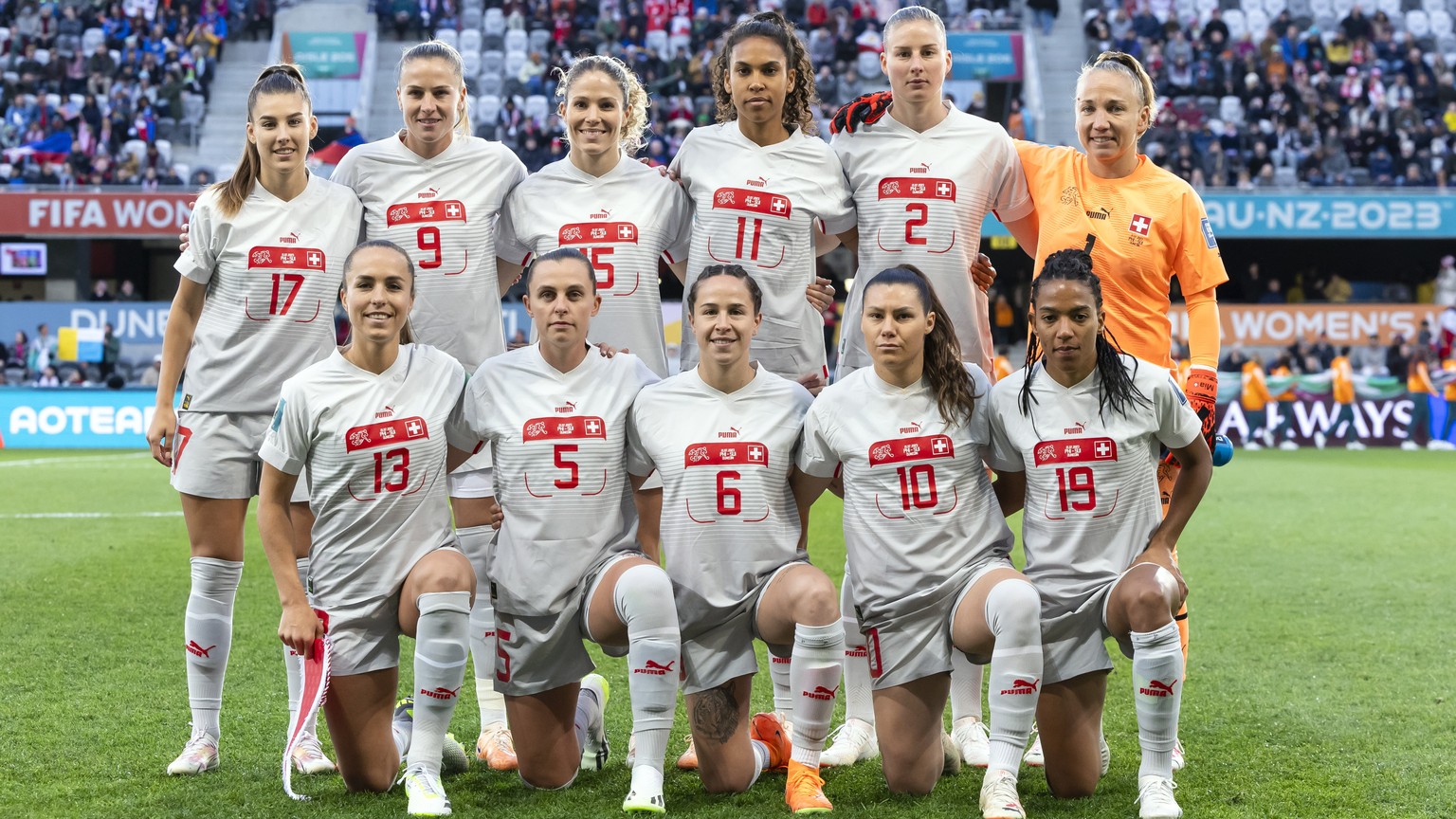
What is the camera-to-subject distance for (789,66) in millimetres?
4383

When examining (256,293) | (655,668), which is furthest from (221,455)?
(655,668)

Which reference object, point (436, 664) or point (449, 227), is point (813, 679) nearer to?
point (436, 664)

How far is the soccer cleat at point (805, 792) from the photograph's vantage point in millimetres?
3625

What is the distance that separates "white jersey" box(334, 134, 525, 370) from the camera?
174 inches

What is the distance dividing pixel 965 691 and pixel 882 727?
70cm

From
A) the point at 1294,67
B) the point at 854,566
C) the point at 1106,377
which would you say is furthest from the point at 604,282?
the point at 1294,67

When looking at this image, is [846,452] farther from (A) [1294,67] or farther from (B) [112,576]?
(A) [1294,67]

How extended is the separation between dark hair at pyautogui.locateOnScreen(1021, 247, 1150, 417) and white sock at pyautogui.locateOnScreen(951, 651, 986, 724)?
3.51ft

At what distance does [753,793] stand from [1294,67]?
25275 millimetres

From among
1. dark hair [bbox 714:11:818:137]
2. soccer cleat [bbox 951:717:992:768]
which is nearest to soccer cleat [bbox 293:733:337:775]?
soccer cleat [bbox 951:717:992:768]

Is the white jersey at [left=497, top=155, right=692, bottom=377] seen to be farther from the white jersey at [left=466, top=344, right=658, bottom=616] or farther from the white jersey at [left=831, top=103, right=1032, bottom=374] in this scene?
the white jersey at [left=831, top=103, right=1032, bottom=374]

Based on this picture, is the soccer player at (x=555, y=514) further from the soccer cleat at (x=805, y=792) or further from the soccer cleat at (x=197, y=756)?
the soccer cleat at (x=197, y=756)

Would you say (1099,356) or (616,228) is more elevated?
(616,228)

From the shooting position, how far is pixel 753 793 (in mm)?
3877
